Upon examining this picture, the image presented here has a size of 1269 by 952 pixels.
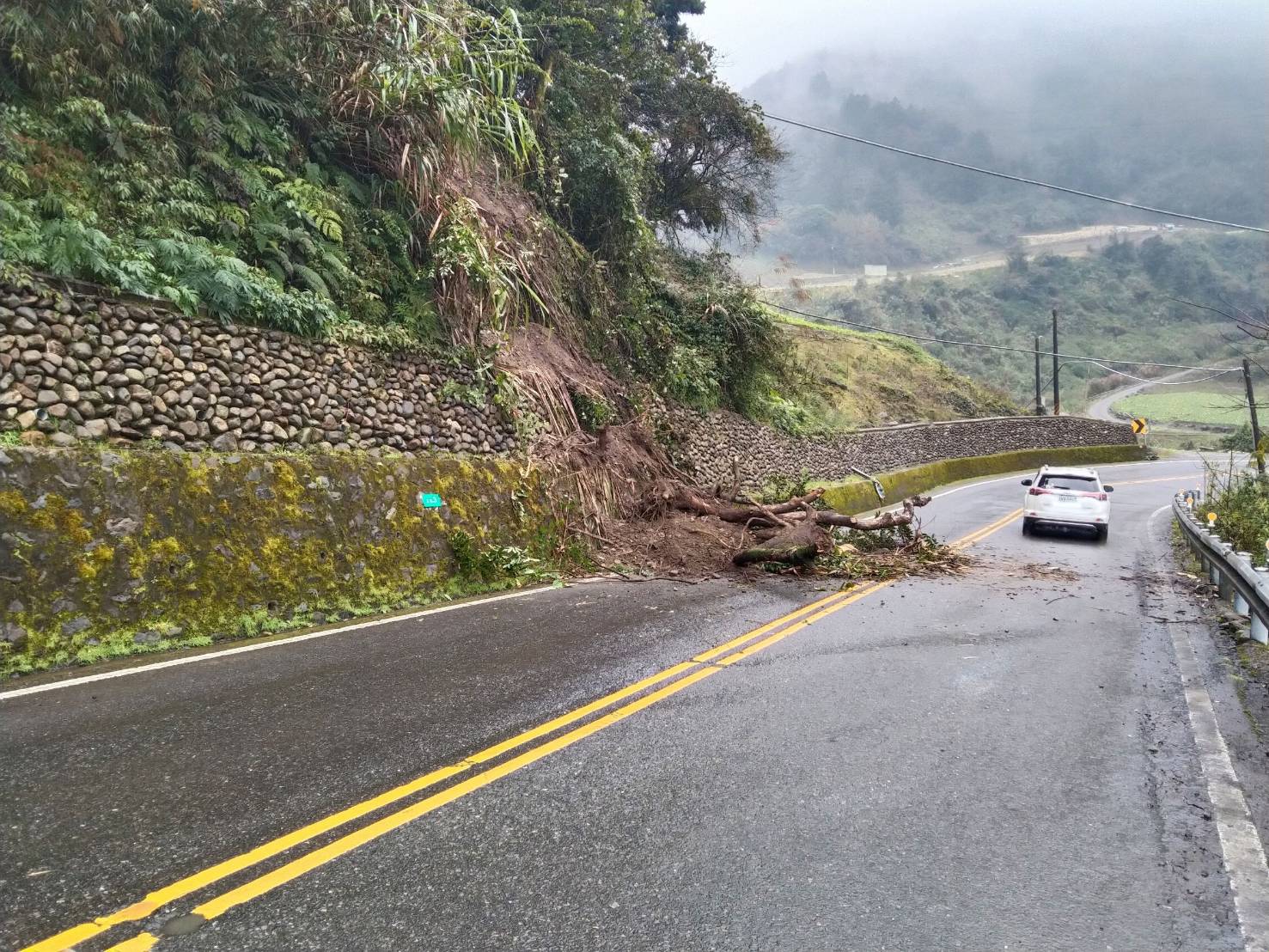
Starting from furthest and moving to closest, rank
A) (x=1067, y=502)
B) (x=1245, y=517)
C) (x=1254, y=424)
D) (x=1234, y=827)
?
1. (x=1254, y=424)
2. (x=1067, y=502)
3. (x=1245, y=517)
4. (x=1234, y=827)

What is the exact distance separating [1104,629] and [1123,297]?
11674cm

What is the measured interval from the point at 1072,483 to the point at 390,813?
18032 mm

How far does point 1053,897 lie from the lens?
3268 millimetres

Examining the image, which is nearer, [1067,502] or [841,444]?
[1067,502]

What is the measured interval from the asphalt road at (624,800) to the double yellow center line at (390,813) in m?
0.02

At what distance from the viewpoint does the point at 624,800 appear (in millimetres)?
4012

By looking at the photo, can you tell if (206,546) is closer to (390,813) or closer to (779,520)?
(390,813)

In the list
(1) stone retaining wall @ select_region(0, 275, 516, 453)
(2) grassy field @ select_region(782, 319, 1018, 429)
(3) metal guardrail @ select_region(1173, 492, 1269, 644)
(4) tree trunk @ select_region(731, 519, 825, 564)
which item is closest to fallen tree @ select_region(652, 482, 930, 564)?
(4) tree trunk @ select_region(731, 519, 825, 564)

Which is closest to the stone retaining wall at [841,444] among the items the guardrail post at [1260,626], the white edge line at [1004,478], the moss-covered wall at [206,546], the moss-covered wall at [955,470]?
the moss-covered wall at [955,470]

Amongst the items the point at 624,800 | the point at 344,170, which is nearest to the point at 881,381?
the point at 344,170

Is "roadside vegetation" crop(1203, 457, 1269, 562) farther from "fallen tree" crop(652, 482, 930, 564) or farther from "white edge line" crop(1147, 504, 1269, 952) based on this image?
"white edge line" crop(1147, 504, 1269, 952)

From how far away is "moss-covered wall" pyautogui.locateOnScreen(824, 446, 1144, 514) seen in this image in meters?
24.0

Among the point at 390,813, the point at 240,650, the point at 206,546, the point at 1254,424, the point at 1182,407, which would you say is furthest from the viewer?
the point at 1182,407

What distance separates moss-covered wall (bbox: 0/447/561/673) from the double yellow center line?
3672mm
